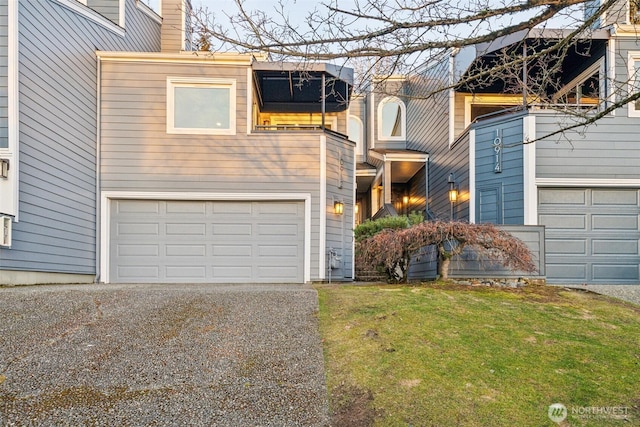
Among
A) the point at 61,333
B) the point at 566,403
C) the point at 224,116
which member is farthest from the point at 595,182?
the point at 61,333

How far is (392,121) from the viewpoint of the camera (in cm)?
1539

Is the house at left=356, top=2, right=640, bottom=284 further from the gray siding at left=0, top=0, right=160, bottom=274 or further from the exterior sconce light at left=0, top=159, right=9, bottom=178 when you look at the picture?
the exterior sconce light at left=0, top=159, right=9, bottom=178

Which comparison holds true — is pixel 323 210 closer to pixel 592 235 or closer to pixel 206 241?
pixel 206 241

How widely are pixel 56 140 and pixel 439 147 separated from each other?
9.31m

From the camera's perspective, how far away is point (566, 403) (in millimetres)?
3102

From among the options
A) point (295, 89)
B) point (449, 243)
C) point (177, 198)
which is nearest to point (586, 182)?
point (449, 243)

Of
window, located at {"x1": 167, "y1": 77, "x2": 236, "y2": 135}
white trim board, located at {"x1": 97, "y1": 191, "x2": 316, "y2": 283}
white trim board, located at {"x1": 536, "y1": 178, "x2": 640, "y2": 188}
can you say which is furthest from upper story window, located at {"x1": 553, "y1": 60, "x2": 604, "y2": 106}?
window, located at {"x1": 167, "y1": 77, "x2": 236, "y2": 135}

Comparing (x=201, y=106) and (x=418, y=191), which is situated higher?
(x=201, y=106)

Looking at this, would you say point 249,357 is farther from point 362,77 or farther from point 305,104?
point 305,104

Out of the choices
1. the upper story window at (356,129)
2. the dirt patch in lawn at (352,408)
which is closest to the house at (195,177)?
the dirt patch in lawn at (352,408)

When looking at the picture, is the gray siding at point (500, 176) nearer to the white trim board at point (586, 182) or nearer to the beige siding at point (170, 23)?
the white trim board at point (586, 182)

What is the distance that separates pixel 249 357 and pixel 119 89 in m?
Answer: 7.52

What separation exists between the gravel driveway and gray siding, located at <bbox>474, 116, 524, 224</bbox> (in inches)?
219

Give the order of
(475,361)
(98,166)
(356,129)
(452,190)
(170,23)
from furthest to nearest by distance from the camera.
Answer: (356,129)
(170,23)
(452,190)
(98,166)
(475,361)
